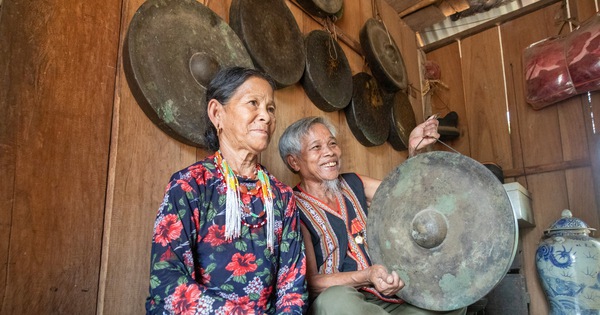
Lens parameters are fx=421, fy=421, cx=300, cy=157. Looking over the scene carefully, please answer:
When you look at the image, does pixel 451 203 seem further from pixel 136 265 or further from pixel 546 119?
pixel 546 119

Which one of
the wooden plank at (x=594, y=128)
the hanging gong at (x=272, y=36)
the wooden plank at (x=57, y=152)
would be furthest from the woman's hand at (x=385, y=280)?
the wooden plank at (x=594, y=128)

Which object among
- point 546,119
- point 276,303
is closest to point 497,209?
point 276,303

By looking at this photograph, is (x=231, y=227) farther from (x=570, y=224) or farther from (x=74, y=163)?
(x=570, y=224)

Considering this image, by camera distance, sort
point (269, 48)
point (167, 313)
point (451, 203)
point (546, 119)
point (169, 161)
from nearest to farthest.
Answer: point (167, 313)
point (451, 203)
point (169, 161)
point (269, 48)
point (546, 119)

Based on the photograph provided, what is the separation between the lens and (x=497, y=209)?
1465mm

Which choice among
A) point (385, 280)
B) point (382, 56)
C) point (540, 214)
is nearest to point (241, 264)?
point (385, 280)

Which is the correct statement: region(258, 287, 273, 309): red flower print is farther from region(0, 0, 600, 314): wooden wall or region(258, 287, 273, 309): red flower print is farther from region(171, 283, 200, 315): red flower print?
region(0, 0, 600, 314): wooden wall

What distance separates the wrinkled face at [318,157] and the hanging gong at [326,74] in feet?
1.64

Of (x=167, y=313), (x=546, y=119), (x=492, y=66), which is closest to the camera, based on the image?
(x=167, y=313)

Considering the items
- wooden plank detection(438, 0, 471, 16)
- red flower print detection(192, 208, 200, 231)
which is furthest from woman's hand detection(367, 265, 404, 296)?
wooden plank detection(438, 0, 471, 16)

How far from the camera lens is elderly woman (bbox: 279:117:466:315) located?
1501mm

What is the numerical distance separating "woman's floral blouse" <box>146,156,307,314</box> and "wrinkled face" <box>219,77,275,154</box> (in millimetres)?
108

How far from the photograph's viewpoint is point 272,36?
225 cm

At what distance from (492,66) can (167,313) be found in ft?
12.0
